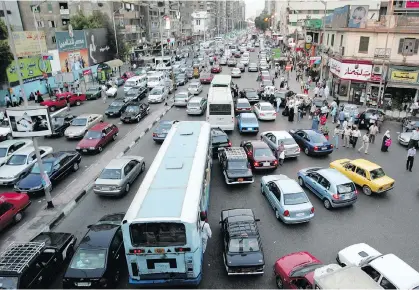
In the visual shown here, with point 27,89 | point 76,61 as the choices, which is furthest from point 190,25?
point 27,89

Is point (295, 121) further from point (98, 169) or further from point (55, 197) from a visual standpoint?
→ point (55, 197)

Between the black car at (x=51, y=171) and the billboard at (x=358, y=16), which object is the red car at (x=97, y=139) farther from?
the billboard at (x=358, y=16)

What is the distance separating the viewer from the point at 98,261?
1028 cm

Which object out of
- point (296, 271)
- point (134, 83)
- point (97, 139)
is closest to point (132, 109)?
point (97, 139)

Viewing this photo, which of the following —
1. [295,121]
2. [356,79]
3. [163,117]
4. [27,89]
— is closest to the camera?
[295,121]

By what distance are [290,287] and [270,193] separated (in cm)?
568

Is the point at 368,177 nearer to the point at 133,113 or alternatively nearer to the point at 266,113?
the point at 266,113

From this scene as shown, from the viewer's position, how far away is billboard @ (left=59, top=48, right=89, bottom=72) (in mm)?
43591

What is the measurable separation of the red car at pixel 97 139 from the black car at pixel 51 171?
1.87 metres

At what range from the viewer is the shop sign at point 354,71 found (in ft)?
111

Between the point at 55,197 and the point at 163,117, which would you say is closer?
the point at 55,197

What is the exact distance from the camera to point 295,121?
1136 inches

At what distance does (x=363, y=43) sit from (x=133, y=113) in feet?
81.5

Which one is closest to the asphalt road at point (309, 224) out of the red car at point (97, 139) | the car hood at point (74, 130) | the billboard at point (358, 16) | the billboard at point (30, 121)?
the billboard at point (30, 121)
